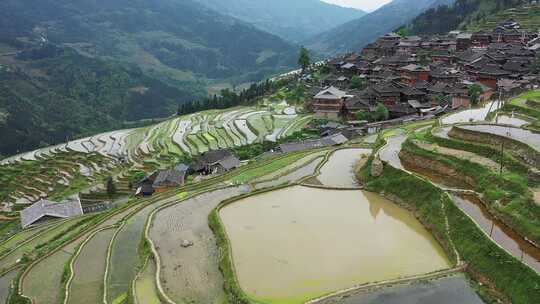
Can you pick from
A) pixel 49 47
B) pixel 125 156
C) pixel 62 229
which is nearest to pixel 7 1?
pixel 49 47

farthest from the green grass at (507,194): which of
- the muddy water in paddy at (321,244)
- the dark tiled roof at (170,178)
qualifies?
the dark tiled roof at (170,178)

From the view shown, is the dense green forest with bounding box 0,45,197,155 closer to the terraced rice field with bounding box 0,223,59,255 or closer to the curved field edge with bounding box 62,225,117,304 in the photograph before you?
the terraced rice field with bounding box 0,223,59,255

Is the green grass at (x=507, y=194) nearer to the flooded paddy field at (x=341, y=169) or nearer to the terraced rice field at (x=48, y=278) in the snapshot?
the flooded paddy field at (x=341, y=169)

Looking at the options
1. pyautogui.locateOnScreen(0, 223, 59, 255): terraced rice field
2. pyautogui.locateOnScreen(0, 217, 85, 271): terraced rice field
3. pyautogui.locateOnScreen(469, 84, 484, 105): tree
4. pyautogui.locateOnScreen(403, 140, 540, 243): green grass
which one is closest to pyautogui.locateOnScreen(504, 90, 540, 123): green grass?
pyautogui.locateOnScreen(469, 84, 484, 105): tree

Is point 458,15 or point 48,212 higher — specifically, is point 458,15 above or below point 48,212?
above

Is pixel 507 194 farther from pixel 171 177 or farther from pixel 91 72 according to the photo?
pixel 91 72

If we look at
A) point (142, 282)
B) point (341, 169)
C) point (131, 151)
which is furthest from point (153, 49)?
point (142, 282)
